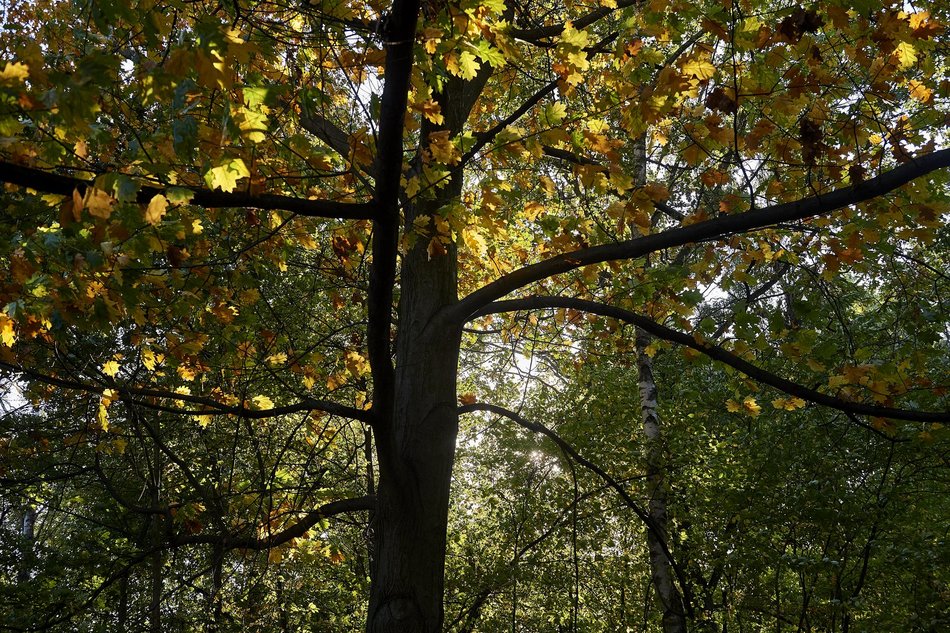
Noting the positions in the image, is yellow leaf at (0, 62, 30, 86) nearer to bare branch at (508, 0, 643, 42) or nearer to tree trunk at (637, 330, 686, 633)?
bare branch at (508, 0, 643, 42)

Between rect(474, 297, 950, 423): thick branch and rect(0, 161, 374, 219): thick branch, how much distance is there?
1.37 m

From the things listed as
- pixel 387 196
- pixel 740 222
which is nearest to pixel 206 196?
pixel 387 196

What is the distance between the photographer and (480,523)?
885 centimetres

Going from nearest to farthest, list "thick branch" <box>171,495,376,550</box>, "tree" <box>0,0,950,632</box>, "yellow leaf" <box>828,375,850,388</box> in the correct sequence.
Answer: "tree" <box>0,0,950,632</box>
"yellow leaf" <box>828,375,850,388</box>
"thick branch" <box>171,495,376,550</box>

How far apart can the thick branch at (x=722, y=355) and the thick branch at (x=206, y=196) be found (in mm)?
1373

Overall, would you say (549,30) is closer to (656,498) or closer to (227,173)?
(227,173)

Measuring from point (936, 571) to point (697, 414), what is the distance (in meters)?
2.75

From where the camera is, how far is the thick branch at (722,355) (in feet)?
9.25

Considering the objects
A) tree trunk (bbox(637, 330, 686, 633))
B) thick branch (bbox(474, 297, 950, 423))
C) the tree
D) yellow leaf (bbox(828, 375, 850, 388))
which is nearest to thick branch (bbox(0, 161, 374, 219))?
the tree

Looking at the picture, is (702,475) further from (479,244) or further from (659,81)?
(659,81)

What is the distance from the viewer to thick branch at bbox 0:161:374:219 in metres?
1.67

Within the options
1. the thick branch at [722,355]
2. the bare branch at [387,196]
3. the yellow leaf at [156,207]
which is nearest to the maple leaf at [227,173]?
the yellow leaf at [156,207]

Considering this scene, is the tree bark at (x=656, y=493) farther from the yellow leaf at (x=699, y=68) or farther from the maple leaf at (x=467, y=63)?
the maple leaf at (x=467, y=63)

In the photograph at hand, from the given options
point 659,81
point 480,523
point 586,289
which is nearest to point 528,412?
point 480,523
